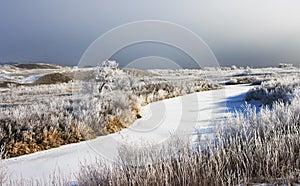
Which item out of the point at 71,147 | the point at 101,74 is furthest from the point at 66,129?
the point at 101,74

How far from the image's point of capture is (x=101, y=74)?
1969 centimetres

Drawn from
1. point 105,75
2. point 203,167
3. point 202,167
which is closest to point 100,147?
point 203,167

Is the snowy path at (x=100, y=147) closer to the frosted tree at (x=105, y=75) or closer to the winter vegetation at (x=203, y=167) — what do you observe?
the winter vegetation at (x=203, y=167)

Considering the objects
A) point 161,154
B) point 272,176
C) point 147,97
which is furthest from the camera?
point 147,97

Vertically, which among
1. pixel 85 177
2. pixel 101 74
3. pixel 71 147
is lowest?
pixel 71 147

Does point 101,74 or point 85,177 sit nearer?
point 85,177

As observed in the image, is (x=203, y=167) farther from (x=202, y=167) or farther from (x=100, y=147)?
(x=100, y=147)

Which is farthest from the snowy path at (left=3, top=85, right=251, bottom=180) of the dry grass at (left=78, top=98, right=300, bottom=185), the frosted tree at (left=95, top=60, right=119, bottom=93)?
the frosted tree at (left=95, top=60, right=119, bottom=93)

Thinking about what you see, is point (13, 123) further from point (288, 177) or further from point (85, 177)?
point (288, 177)

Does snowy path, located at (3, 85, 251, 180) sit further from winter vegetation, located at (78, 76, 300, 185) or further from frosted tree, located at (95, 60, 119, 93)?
frosted tree, located at (95, 60, 119, 93)

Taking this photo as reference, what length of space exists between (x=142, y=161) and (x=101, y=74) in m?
16.0

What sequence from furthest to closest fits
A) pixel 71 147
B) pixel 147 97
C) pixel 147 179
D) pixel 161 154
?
pixel 147 97 → pixel 71 147 → pixel 161 154 → pixel 147 179

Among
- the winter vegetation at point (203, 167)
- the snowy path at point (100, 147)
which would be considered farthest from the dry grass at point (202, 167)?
the snowy path at point (100, 147)

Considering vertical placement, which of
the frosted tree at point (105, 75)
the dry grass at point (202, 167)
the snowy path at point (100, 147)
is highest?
the frosted tree at point (105, 75)
